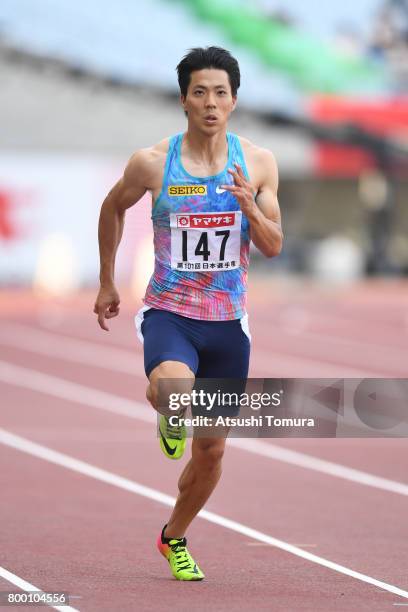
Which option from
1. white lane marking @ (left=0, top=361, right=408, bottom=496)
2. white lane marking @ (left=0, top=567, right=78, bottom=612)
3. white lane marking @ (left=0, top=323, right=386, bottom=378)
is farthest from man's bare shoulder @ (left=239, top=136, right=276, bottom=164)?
white lane marking @ (left=0, top=323, right=386, bottom=378)

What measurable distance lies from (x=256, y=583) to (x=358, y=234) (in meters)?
33.4

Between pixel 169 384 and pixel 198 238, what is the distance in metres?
0.61

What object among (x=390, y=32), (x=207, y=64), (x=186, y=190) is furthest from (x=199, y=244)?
(x=390, y=32)

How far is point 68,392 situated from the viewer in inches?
606

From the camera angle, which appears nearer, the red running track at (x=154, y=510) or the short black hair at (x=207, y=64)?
the short black hair at (x=207, y=64)

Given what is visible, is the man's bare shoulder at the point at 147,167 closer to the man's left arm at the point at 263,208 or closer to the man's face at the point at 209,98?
the man's face at the point at 209,98

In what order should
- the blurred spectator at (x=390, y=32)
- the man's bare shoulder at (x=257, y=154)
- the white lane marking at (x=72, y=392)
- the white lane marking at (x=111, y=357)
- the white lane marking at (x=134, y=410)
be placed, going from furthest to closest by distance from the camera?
1. the blurred spectator at (x=390, y=32)
2. the white lane marking at (x=111, y=357)
3. the white lane marking at (x=72, y=392)
4. the white lane marking at (x=134, y=410)
5. the man's bare shoulder at (x=257, y=154)

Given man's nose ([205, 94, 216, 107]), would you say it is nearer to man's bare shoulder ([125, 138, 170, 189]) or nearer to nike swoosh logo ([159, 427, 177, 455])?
man's bare shoulder ([125, 138, 170, 189])

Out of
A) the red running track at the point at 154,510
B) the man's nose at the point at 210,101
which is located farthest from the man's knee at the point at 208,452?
the man's nose at the point at 210,101

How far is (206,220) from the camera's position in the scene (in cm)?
619

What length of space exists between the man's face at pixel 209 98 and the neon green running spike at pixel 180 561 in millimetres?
1790

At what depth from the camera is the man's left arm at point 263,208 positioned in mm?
5949

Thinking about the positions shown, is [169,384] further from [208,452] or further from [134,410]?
[134,410]

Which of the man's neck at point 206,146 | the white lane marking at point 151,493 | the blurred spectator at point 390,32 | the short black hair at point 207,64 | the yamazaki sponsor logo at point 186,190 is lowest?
the white lane marking at point 151,493
